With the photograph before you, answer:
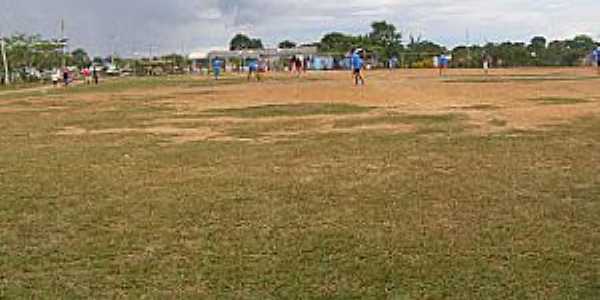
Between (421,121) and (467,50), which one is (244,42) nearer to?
(467,50)

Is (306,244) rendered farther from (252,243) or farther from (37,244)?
(37,244)

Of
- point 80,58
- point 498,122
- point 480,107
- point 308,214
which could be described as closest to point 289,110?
point 480,107

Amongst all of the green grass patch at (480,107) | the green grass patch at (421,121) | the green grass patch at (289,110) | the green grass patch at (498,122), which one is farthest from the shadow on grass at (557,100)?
the green grass patch at (498,122)

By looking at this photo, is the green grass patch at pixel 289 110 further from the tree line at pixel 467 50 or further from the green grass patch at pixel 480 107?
the tree line at pixel 467 50

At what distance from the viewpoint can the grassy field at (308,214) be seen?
5.85 m

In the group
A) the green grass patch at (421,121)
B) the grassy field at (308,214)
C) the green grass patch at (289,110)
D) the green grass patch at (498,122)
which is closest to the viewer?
the grassy field at (308,214)

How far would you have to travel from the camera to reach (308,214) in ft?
26.5

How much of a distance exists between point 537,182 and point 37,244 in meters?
5.47

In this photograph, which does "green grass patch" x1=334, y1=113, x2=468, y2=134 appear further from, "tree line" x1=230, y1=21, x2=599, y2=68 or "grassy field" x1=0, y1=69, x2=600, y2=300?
"tree line" x1=230, y1=21, x2=599, y2=68

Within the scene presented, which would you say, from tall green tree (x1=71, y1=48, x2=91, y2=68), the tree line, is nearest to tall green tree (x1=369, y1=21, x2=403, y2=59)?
the tree line

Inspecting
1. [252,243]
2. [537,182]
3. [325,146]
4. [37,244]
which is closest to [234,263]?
[252,243]

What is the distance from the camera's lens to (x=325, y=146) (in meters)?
14.1

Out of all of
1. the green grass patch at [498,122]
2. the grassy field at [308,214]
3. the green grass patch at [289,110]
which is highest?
the green grass patch at [289,110]

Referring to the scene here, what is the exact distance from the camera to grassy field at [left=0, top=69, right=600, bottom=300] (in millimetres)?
5852
